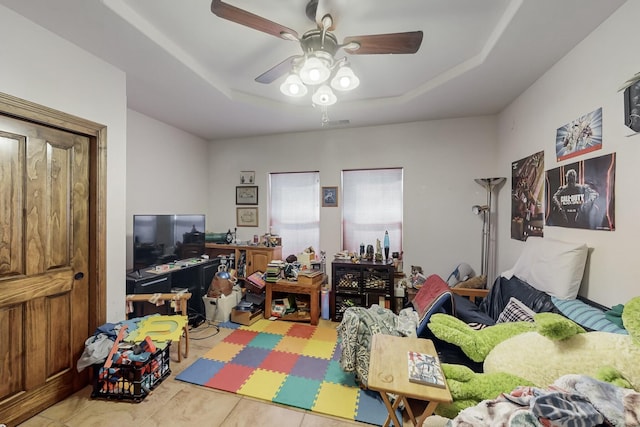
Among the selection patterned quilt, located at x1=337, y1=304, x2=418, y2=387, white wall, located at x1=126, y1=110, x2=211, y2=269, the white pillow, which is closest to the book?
patterned quilt, located at x1=337, y1=304, x2=418, y2=387

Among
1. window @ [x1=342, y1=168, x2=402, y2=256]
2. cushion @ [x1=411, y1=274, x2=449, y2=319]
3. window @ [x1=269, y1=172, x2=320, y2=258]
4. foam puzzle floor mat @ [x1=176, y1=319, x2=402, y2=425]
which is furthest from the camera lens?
window @ [x1=269, y1=172, x2=320, y2=258]

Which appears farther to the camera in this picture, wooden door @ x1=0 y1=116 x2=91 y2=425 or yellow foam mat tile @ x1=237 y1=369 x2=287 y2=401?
yellow foam mat tile @ x1=237 y1=369 x2=287 y2=401

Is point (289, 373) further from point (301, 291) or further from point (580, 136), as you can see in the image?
point (580, 136)

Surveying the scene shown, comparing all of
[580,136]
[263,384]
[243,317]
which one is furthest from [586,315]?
[243,317]

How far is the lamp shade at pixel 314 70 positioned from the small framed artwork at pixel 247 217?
2.90 meters

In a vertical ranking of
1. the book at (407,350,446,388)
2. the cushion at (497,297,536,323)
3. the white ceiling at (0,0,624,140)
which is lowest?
the book at (407,350,446,388)

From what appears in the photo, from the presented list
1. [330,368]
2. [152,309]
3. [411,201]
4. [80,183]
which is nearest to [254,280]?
[152,309]

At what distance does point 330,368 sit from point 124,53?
10.1 ft

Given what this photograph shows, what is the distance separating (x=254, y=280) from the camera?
365 centimetres

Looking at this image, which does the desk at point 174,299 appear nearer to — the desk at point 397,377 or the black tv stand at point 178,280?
the black tv stand at point 178,280

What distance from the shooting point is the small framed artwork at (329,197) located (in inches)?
152

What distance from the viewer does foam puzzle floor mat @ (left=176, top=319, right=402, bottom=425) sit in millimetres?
1869

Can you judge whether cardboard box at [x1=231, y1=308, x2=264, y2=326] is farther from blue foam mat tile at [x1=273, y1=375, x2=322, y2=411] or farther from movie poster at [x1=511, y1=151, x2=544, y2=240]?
movie poster at [x1=511, y1=151, x2=544, y2=240]

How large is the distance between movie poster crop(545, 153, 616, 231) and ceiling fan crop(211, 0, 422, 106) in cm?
140
